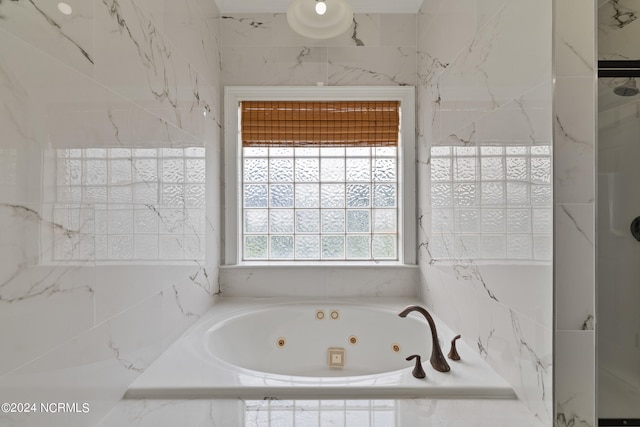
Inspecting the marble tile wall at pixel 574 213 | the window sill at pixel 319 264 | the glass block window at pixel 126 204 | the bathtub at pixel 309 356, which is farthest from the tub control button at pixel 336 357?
the marble tile wall at pixel 574 213

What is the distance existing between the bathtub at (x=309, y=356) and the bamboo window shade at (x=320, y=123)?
3.59 feet

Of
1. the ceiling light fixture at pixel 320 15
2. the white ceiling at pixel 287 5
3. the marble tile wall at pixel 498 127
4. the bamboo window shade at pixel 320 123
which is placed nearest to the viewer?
the marble tile wall at pixel 498 127

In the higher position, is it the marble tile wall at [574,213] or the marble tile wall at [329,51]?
the marble tile wall at [329,51]

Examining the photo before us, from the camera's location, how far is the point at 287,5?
226 cm

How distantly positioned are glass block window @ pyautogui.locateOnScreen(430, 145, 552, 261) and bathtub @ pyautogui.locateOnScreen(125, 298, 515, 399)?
0.46 m

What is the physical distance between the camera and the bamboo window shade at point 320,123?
7.79 ft

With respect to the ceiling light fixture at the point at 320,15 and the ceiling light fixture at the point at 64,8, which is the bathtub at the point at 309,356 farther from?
the ceiling light fixture at the point at 320,15

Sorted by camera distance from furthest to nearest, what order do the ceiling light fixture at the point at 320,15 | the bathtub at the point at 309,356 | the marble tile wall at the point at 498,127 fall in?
the ceiling light fixture at the point at 320,15 < the bathtub at the point at 309,356 < the marble tile wall at the point at 498,127

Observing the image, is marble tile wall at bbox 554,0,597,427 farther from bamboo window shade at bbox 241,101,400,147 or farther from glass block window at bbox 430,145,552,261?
bamboo window shade at bbox 241,101,400,147

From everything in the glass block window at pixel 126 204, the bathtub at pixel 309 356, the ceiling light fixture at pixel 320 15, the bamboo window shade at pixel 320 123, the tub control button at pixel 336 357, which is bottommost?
the tub control button at pixel 336 357

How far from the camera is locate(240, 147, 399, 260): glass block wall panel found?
8.04ft

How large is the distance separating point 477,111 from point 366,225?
3.93 ft

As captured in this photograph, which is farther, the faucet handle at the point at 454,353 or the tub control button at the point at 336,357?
the tub control button at the point at 336,357

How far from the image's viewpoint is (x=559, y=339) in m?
0.96
